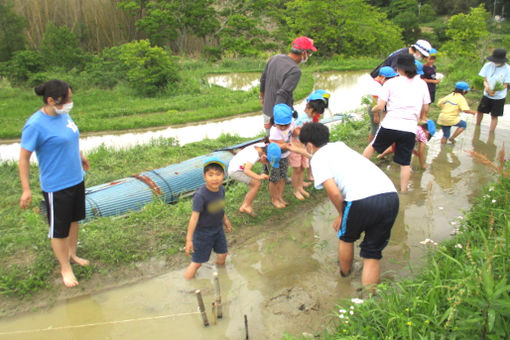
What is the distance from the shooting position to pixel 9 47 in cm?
1648

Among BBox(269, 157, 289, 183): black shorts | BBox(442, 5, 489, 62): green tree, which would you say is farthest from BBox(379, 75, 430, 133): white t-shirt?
BBox(442, 5, 489, 62): green tree

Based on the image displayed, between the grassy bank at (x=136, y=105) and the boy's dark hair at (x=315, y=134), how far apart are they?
7689 mm

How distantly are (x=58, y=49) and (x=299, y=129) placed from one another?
50.7 ft

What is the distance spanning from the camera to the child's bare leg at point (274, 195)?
4.96 metres

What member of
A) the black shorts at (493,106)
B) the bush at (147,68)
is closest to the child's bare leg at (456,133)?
the black shorts at (493,106)

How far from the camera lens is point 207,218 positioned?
354cm

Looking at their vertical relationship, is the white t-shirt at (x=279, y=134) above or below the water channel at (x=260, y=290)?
above

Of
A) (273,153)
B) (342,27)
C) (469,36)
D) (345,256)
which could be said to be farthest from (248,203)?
(342,27)

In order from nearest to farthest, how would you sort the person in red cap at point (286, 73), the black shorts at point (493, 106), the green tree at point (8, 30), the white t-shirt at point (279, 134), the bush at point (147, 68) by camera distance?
the white t-shirt at point (279, 134), the person in red cap at point (286, 73), the black shorts at point (493, 106), the bush at point (147, 68), the green tree at point (8, 30)

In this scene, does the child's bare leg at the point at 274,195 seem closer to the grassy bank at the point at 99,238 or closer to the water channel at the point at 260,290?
the grassy bank at the point at 99,238

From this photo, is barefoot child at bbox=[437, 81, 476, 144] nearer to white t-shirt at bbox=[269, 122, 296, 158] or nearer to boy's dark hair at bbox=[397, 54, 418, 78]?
boy's dark hair at bbox=[397, 54, 418, 78]

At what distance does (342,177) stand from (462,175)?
11.7ft

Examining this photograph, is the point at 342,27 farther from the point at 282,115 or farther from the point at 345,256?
the point at 345,256

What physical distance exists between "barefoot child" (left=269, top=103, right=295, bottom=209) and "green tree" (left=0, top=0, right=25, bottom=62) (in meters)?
15.9
